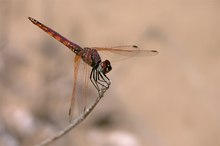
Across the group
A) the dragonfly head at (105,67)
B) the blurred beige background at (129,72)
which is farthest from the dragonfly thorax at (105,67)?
the blurred beige background at (129,72)

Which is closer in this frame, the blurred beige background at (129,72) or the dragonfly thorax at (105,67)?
the dragonfly thorax at (105,67)

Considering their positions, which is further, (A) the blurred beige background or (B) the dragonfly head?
(A) the blurred beige background

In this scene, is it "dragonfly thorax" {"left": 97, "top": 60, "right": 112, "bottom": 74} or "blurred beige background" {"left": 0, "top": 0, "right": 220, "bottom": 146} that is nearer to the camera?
"dragonfly thorax" {"left": 97, "top": 60, "right": 112, "bottom": 74}

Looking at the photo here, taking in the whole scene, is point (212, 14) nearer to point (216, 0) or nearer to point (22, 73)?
point (216, 0)

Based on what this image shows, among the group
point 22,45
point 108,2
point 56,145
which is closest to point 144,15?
point 108,2

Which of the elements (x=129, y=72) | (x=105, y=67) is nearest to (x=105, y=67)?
(x=105, y=67)

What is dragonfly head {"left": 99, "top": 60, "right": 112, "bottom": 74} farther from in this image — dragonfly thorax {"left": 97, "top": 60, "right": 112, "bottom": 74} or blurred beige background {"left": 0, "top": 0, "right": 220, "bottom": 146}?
blurred beige background {"left": 0, "top": 0, "right": 220, "bottom": 146}

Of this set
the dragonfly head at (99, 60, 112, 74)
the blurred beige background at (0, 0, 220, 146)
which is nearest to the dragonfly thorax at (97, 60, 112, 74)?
the dragonfly head at (99, 60, 112, 74)

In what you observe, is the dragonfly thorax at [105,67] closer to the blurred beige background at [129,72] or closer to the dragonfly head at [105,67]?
the dragonfly head at [105,67]
